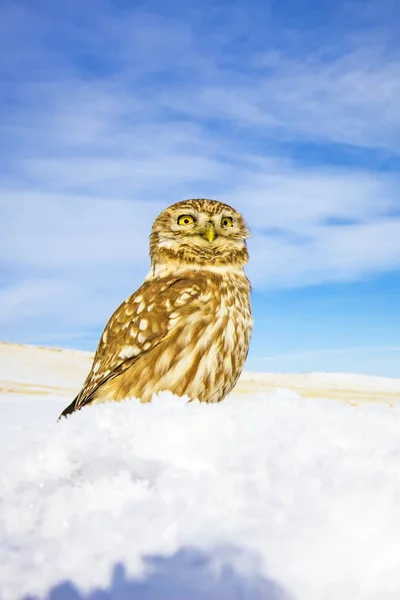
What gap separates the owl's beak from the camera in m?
4.36

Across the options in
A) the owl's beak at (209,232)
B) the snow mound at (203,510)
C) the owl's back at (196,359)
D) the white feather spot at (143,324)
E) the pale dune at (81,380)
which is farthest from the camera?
the pale dune at (81,380)

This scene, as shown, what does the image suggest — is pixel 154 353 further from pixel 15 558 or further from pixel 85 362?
pixel 85 362

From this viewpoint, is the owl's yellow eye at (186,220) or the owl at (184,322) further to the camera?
the owl's yellow eye at (186,220)

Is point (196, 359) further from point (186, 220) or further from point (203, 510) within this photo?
point (203, 510)

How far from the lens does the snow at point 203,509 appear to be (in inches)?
51.9

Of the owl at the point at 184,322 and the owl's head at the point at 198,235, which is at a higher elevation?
the owl's head at the point at 198,235

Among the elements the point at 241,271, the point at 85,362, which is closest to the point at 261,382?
the point at 85,362

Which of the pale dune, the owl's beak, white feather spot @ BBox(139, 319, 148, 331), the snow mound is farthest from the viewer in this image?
the pale dune

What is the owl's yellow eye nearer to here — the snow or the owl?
the owl

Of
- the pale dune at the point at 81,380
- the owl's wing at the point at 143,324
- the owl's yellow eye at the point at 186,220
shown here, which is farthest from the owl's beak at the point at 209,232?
the pale dune at the point at 81,380

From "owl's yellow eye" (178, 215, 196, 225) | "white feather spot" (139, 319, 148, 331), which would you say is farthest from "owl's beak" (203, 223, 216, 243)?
"white feather spot" (139, 319, 148, 331)

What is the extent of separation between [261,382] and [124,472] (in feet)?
47.3

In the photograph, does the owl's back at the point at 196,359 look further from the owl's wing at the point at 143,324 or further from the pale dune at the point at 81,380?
the pale dune at the point at 81,380

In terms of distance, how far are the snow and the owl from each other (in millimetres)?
2048
